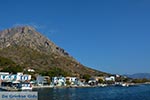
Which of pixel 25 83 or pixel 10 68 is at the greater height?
pixel 10 68

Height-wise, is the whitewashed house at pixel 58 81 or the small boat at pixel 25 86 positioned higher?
the whitewashed house at pixel 58 81

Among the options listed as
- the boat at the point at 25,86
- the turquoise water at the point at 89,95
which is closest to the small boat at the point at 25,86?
the boat at the point at 25,86

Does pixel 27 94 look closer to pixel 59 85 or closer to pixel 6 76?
pixel 6 76

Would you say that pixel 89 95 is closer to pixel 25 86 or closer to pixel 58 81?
pixel 25 86

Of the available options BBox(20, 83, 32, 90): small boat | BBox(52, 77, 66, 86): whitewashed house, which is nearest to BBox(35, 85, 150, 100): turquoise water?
BBox(20, 83, 32, 90): small boat

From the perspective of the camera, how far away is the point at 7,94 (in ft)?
66.3

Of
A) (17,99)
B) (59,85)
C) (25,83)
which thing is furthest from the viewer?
(59,85)

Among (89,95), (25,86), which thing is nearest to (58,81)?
(25,86)

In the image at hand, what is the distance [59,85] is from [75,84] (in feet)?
40.7

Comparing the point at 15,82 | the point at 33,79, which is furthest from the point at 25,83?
the point at 33,79

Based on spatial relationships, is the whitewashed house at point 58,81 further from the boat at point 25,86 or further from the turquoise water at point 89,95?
the turquoise water at point 89,95

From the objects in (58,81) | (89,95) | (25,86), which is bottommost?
(89,95)

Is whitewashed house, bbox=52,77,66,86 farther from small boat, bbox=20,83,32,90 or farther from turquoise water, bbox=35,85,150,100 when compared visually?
turquoise water, bbox=35,85,150,100

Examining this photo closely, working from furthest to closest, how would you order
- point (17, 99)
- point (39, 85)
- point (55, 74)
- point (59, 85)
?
point (55, 74) < point (59, 85) < point (39, 85) < point (17, 99)
